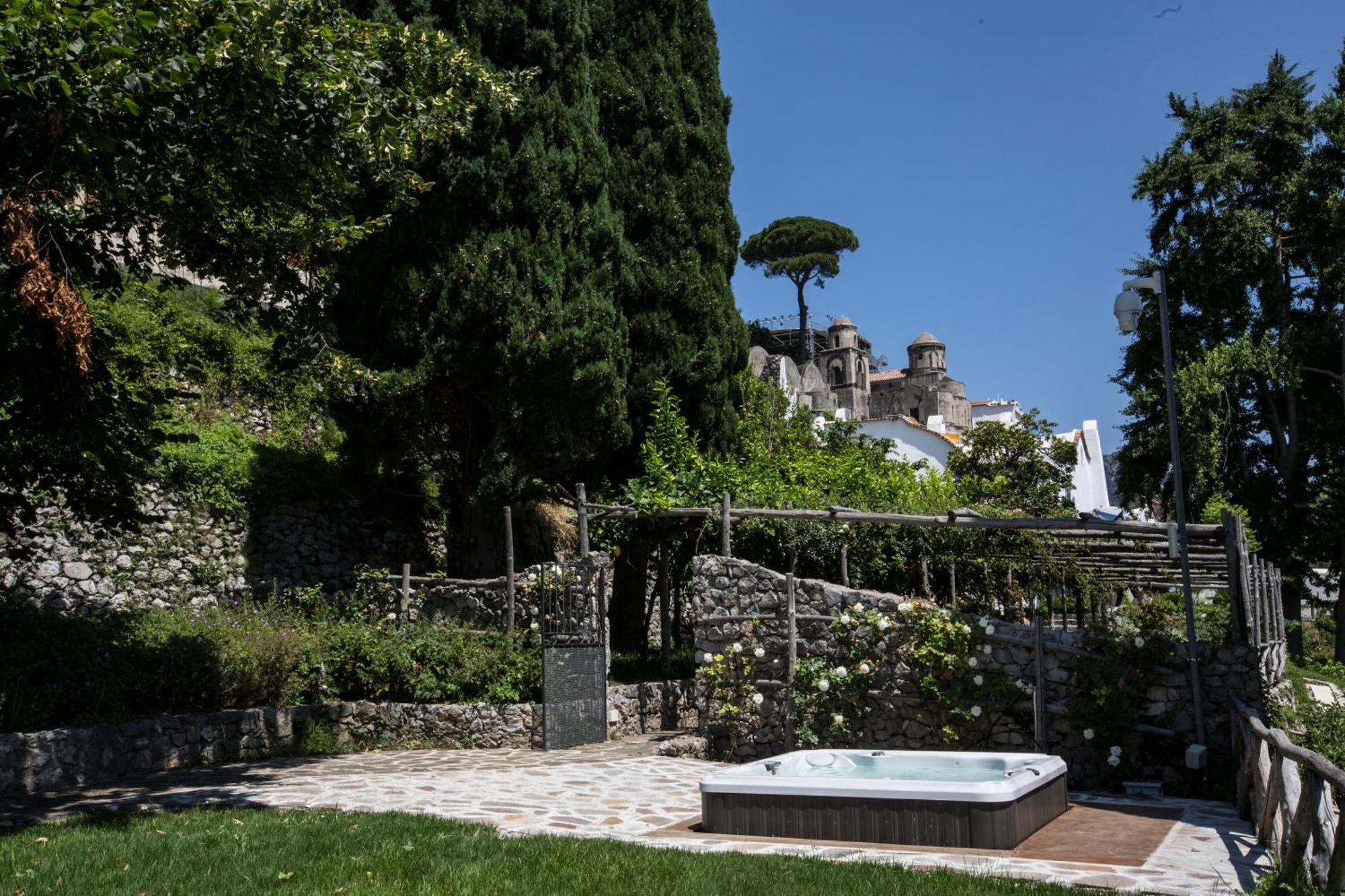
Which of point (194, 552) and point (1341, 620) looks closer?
point (194, 552)

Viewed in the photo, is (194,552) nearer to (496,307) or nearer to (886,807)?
(496,307)

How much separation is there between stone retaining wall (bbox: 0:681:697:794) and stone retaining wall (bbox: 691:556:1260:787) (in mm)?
2802

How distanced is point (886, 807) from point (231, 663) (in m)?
7.82

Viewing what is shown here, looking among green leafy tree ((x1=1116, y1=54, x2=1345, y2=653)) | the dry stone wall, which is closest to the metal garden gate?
the dry stone wall

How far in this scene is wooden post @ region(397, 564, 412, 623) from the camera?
48.3 ft

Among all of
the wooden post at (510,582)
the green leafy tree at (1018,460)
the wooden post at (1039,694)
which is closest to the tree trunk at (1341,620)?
the green leafy tree at (1018,460)

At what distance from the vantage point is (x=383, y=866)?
6297mm

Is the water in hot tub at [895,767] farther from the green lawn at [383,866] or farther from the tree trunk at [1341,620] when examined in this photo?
the tree trunk at [1341,620]

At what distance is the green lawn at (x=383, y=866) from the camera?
5812mm

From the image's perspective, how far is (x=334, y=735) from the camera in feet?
42.7

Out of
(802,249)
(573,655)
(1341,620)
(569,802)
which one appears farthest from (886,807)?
(802,249)

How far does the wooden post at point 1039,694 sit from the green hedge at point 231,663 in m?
6.31

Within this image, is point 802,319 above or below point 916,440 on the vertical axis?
above

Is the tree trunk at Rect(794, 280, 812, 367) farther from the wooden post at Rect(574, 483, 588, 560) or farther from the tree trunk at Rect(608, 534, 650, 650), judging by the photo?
the wooden post at Rect(574, 483, 588, 560)
